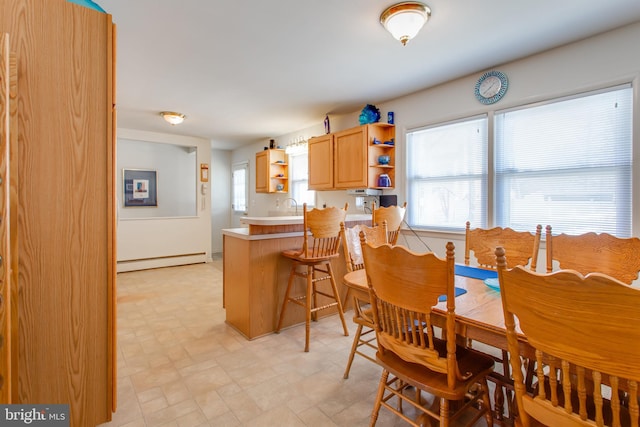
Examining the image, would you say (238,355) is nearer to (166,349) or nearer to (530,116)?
(166,349)

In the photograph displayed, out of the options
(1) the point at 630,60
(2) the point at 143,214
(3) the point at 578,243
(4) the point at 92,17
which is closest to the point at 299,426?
(3) the point at 578,243

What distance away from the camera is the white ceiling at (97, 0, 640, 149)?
6.79 ft

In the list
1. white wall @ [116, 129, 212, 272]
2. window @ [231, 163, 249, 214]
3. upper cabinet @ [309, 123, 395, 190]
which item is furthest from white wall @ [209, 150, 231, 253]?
upper cabinet @ [309, 123, 395, 190]

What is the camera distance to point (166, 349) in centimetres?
257

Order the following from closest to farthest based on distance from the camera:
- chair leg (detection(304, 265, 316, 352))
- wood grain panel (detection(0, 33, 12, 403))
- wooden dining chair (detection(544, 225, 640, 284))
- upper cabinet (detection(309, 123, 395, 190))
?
wood grain panel (detection(0, 33, 12, 403))
wooden dining chair (detection(544, 225, 640, 284))
chair leg (detection(304, 265, 316, 352))
upper cabinet (detection(309, 123, 395, 190))

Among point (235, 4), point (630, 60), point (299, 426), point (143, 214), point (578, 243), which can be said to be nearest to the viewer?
point (299, 426)

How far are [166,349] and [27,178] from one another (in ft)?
5.74

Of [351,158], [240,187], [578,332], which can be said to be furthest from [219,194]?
[578,332]

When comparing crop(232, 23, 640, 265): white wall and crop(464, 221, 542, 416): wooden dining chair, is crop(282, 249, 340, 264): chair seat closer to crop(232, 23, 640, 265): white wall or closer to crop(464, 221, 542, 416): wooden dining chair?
crop(464, 221, 542, 416): wooden dining chair

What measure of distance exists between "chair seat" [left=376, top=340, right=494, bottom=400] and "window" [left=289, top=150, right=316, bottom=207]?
4016 millimetres

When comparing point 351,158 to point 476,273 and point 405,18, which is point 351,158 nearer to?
point 405,18

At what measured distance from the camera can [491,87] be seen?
3.02 m

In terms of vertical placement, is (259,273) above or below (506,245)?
below

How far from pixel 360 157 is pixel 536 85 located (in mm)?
1849
